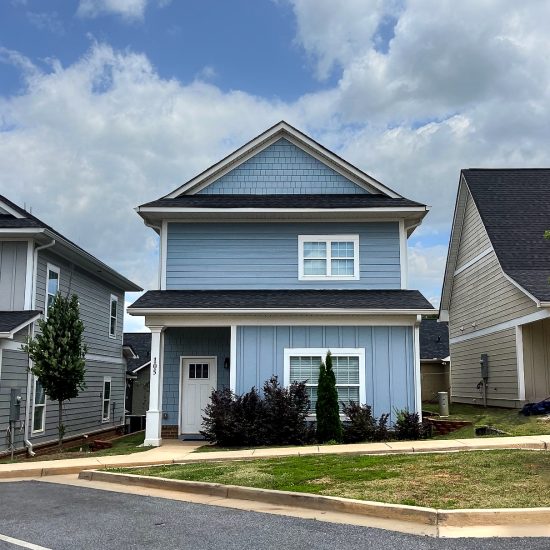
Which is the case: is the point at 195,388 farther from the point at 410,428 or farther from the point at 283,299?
the point at 410,428

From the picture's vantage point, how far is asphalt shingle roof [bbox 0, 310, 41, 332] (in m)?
14.7

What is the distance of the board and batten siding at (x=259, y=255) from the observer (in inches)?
661

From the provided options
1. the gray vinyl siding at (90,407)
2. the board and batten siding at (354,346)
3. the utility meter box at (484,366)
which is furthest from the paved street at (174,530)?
the utility meter box at (484,366)

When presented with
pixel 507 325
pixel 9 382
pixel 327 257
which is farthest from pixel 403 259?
pixel 9 382

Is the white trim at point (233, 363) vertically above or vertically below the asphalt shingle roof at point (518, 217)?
below

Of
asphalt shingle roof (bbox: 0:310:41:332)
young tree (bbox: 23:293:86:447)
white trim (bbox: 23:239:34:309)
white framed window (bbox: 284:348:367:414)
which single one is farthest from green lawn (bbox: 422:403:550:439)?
white trim (bbox: 23:239:34:309)

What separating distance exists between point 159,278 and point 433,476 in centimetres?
1018

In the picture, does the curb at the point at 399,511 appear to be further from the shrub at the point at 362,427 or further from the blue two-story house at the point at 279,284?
the blue two-story house at the point at 279,284

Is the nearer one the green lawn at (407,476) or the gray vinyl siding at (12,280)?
the green lawn at (407,476)

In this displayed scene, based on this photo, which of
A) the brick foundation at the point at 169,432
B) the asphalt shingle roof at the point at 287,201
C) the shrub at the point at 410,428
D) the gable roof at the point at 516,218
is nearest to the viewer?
the shrub at the point at 410,428

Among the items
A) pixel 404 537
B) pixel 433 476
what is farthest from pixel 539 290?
pixel 404 537

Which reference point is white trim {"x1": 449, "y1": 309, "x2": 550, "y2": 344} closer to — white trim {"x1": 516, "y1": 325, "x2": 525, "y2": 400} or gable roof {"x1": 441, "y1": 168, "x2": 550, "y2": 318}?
white trim {"x1": 516, "y1": 325, "x2": 525, "y2": 400}

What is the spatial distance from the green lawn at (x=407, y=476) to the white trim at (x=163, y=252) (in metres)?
6.44

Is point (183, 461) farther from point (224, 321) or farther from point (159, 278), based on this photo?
point (159, 278)
